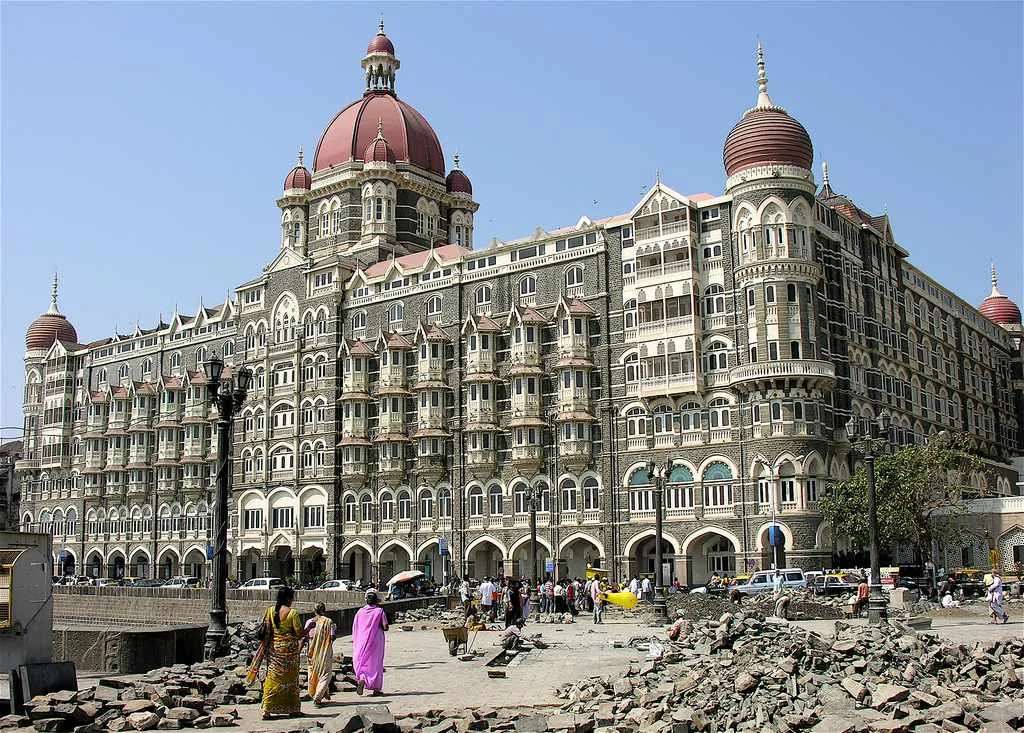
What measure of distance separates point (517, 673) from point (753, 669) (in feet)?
19.9

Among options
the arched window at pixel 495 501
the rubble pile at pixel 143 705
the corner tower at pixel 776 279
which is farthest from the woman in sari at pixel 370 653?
the arched window at pixel 495 501

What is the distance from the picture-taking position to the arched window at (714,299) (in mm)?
55588

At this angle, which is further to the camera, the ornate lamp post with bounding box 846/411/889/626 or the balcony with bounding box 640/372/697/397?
the balcony with bounding box 640/372/697/397

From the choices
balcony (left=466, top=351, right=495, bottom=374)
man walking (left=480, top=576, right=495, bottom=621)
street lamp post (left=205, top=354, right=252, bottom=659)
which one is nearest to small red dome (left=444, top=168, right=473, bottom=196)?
balcony (left=466, top=351, right=495, bottom=374)

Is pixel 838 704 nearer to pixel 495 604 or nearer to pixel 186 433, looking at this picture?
pixel 495 604

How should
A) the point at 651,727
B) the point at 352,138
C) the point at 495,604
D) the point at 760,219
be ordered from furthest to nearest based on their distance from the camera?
1. the point at 352,138
2. the point at 760,219
3. the point at 495,604
4. the point at 651,727

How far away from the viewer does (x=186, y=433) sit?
8038 cm

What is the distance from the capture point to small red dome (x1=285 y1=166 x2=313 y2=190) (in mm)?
80125

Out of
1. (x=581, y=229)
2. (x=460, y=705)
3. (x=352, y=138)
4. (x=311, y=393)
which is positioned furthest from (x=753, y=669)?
(x=352, y=138)

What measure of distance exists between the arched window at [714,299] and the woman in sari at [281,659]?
42.0m

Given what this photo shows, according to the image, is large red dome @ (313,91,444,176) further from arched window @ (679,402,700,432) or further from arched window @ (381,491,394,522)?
arched window @ (679,402,700,432)

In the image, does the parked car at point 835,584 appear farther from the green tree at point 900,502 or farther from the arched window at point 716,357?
the arched window at point 716,357

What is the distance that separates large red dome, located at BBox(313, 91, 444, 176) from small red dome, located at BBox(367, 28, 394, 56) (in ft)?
12.9

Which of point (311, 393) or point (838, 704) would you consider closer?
point (838, 704)
